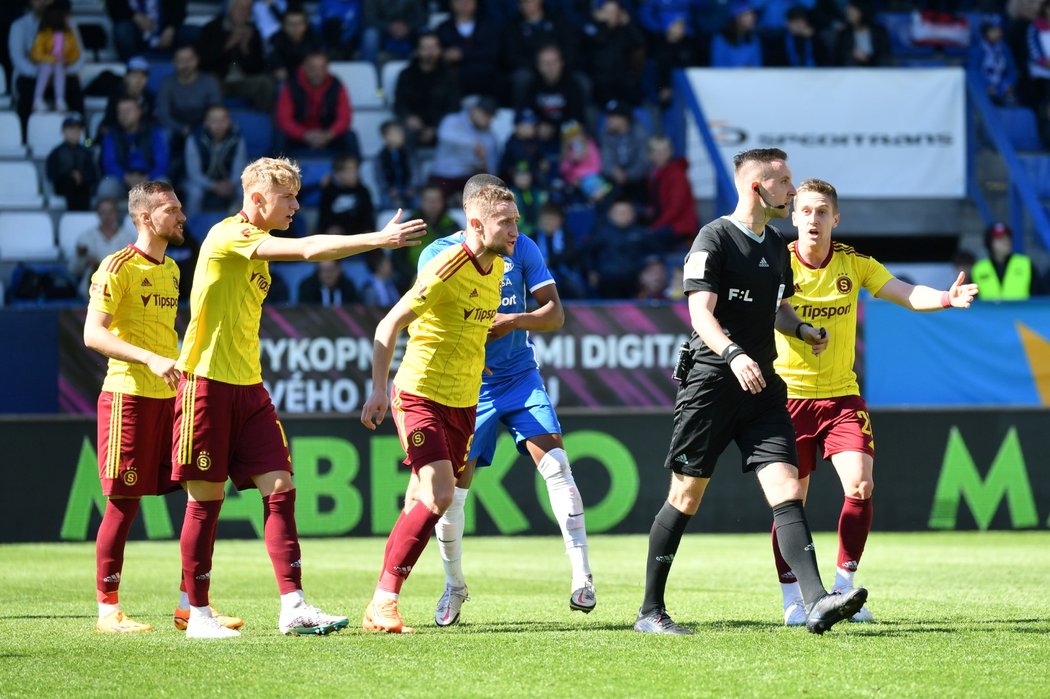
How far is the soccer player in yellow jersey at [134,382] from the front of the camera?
25.6ft

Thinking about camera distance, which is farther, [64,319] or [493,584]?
[64,319]

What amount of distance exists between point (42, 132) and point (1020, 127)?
12775mm

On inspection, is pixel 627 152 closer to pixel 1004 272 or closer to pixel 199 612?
pixel 1004 272

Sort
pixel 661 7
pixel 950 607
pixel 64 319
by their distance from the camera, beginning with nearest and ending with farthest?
pixel 950 607
pixel 64 319
pixel 661 7

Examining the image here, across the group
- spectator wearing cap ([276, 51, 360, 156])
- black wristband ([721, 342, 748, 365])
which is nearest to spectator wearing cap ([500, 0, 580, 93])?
spectator wearing cap ([276, 51, 360, 156])

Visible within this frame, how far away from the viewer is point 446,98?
62.6 feet

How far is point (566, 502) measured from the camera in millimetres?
7965

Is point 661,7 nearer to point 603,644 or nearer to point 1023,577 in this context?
point 1023,577

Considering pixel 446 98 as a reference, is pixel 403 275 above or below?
below

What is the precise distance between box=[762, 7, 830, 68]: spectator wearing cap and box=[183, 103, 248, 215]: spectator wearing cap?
7.34 m

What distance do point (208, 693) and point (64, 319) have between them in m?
9.79

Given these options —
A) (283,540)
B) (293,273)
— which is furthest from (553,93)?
(283,540)

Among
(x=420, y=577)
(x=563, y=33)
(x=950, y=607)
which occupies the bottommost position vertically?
(x=420, y=577)

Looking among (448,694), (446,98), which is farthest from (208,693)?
(446,98)
